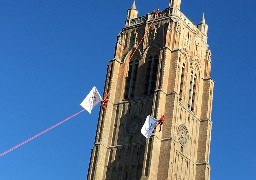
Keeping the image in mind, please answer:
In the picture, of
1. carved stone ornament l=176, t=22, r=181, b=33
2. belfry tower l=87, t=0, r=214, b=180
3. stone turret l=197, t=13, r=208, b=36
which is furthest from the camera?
stone turret l=197, t=13, r=208, b=36

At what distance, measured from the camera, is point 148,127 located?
58719mm

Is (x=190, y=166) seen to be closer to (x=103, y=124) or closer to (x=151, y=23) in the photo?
(x=103, y=124)

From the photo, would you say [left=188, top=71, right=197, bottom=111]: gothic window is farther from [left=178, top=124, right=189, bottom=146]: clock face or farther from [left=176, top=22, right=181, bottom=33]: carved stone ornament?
[left=176, top=22, right=181, bottom=33]: carved stone ornament

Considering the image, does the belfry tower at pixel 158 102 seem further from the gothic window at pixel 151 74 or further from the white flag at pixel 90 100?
the white flag at pixel 90 100

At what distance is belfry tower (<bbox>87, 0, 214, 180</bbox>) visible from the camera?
201 ft

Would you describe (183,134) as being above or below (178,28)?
below

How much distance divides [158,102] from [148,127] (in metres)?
4.73

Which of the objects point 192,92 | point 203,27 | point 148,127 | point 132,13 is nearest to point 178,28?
point 203,27

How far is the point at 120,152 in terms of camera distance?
63.6 metres

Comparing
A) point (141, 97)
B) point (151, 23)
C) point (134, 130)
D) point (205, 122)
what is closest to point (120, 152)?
point (134, 130)

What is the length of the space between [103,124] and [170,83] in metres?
9.16

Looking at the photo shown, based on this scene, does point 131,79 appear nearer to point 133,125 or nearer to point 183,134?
point 133,125

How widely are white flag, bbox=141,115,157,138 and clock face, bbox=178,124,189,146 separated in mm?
5350

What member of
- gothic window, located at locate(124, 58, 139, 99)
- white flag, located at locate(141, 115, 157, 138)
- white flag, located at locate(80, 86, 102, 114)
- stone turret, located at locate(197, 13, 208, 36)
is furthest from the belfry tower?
white flag, located at locate(80, 86, 102, 114)
